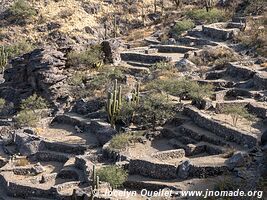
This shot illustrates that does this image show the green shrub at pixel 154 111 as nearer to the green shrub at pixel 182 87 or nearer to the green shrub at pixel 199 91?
the green shrub at pixel 199 91

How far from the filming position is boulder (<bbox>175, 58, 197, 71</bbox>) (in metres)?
39.3

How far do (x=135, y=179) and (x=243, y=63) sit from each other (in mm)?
16253

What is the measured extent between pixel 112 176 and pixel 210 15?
98.4 ft

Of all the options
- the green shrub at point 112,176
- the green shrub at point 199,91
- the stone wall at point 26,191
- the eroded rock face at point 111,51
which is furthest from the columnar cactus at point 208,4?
the stone wall at point 26,191

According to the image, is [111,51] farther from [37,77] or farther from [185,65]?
[185,65]

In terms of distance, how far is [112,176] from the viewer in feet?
81.4

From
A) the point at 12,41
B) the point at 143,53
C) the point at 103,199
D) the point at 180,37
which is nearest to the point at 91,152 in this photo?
the point at 103,199

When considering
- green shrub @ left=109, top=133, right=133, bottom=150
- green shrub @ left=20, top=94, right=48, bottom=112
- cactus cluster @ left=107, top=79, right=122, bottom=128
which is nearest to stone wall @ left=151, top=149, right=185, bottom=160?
green shrub @ left=109, top=133, right=133, bottom=150

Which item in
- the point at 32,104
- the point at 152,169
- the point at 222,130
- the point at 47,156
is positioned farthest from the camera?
the point at 32,104

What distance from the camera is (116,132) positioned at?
1211 inches

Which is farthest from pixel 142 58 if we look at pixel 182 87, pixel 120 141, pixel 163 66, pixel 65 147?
pixel 120 141

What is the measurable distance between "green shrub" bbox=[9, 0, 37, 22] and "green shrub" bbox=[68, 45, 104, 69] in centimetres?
1625

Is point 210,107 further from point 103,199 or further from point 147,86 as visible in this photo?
point 103,199

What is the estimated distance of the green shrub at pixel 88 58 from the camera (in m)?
41.3
